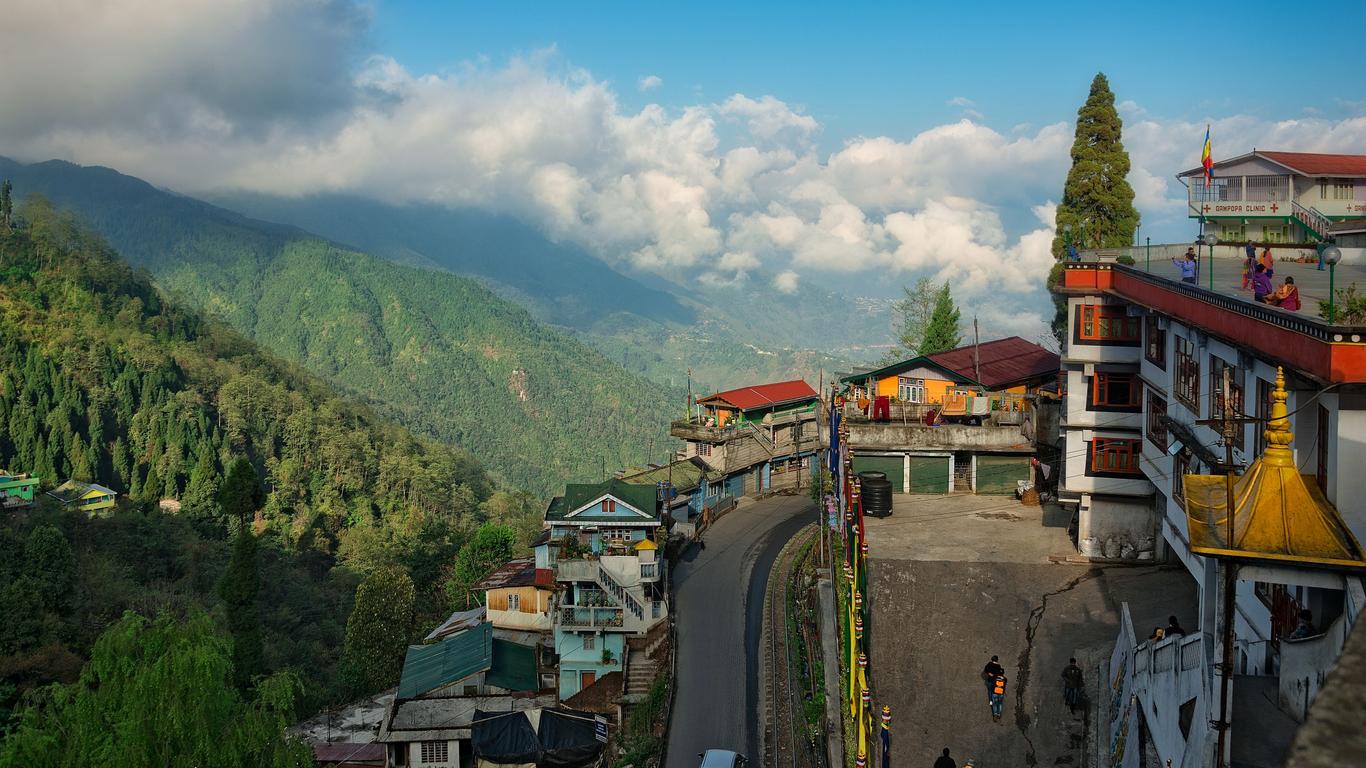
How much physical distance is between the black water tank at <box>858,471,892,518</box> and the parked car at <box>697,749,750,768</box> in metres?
7.15

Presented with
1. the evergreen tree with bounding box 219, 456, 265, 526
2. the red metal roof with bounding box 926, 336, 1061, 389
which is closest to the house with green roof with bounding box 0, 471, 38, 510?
the evergreen tree with bounding box 219, 456, 265, 526

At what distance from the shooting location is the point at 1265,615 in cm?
1404

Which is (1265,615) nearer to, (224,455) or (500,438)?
(224,455)

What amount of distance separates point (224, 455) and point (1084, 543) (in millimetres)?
90437

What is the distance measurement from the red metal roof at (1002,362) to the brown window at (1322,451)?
22.1 m

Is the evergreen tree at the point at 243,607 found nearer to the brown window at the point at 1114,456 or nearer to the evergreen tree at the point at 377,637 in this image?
the evergreen tree at the point at 377,637

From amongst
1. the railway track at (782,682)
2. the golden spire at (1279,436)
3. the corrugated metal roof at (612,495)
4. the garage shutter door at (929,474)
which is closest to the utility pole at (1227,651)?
the golden spire at (1279,436)

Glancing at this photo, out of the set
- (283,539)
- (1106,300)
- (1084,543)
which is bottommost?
(283,539)

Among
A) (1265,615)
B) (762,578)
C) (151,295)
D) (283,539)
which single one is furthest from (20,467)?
(1265,615)

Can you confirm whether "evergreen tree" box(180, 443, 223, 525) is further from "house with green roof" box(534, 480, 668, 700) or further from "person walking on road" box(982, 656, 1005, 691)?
"person walking on road" box(982, 656, 1005, 691)

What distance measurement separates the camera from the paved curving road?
28.9 metres

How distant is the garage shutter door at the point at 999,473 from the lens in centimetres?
3020

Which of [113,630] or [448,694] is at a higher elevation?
[113,630]

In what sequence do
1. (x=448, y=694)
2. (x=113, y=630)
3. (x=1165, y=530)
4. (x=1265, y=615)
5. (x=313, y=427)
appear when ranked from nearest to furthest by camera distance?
1. (x=1265, y=615)
2. (x=1165, y=530)
3. (x=113, y=630)
4. (x=448, y=694)
5. (x=313, y=427)
